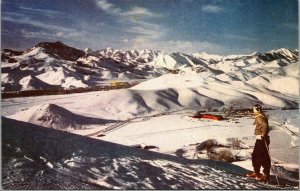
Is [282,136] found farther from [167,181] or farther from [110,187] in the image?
[110,187]

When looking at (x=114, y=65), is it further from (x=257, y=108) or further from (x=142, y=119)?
(x=257, y=108)

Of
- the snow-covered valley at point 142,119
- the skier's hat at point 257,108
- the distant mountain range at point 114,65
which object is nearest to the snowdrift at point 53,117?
the snow-covered valley at point 142,119

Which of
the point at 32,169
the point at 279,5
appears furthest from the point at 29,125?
the point at 279,5

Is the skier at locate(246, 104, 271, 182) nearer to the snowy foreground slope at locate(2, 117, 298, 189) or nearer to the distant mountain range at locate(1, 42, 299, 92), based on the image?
the snowy foreground slope at locate(2, 117, 298, 189)

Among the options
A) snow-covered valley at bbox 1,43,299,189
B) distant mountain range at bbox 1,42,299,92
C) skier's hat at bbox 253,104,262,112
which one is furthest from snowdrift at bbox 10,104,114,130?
skier's hat at bbox 253,104,262,112

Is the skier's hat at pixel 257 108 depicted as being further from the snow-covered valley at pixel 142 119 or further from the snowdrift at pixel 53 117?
the snowdrift at pixel 53 117

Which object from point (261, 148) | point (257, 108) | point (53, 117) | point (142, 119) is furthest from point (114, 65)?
point (261, 148)
